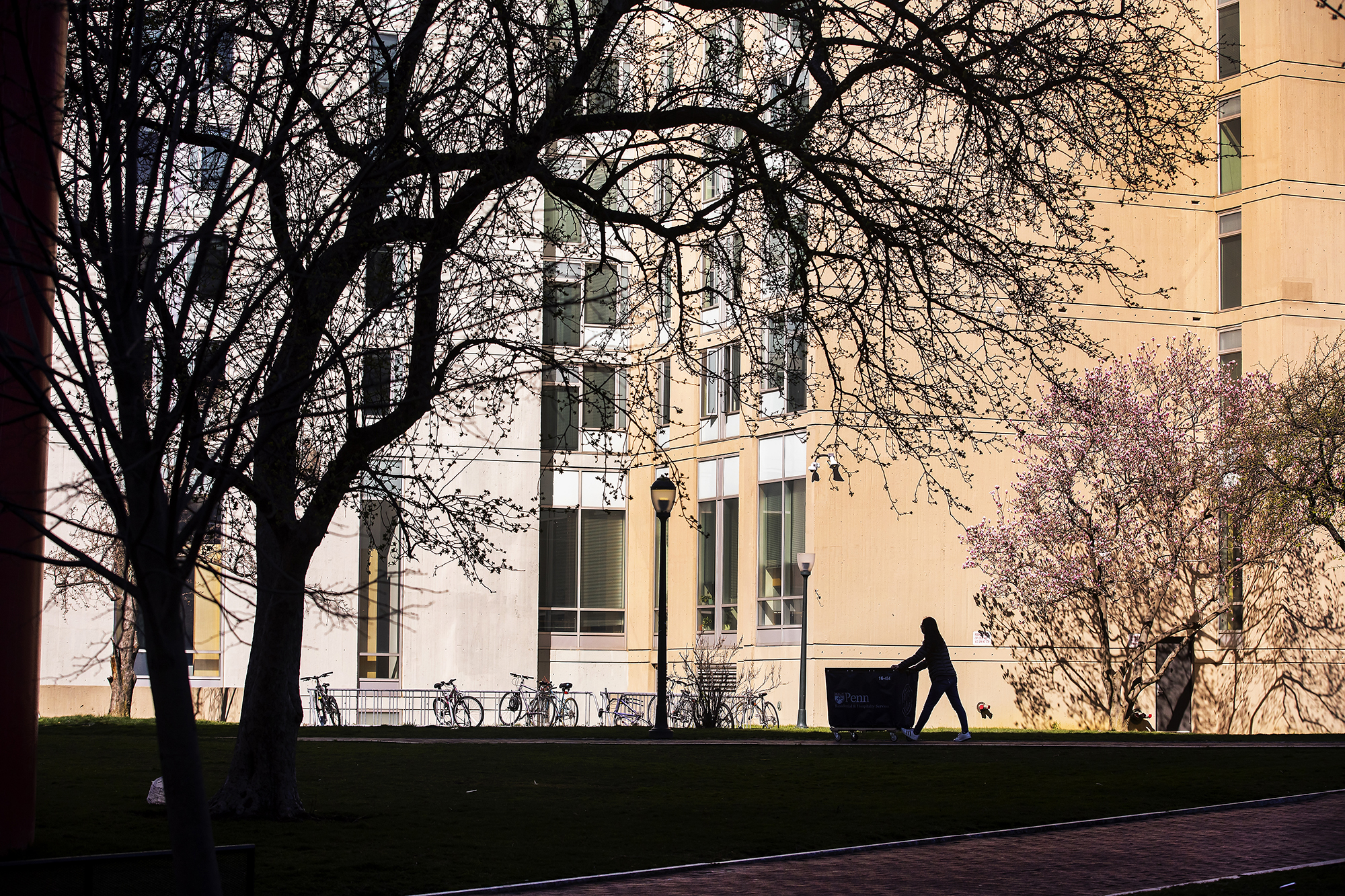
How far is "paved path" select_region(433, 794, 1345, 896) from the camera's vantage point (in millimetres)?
9727

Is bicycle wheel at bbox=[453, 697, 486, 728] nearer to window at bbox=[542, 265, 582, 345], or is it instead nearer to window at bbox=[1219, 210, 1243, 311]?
window at bbox=[542, 265, 582, 345]

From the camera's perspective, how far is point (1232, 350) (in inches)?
1463

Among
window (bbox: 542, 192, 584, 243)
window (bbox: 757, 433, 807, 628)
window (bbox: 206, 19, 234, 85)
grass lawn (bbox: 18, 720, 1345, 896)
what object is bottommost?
grass lawn (bbox: 18, 720, 1345, 896)

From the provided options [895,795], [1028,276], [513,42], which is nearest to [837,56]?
[1028,276]

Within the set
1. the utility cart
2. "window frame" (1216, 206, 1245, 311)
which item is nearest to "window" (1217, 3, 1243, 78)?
"window frame" (1216, 206, 1245, 311)

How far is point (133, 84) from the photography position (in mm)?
6605

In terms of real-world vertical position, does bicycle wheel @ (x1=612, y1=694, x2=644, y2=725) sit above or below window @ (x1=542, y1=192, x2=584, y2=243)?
below

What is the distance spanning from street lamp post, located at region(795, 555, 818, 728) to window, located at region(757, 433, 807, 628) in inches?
30.5

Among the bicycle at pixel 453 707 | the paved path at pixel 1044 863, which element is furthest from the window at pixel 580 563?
the paved path at pixel 1044 863

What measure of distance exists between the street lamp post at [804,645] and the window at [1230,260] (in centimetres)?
1241

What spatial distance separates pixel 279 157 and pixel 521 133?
4764mm

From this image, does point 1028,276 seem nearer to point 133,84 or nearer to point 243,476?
point 243,476

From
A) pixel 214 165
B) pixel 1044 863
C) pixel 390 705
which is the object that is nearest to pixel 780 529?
pixel 390 705

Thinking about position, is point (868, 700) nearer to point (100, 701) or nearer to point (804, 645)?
point (804, 645)
